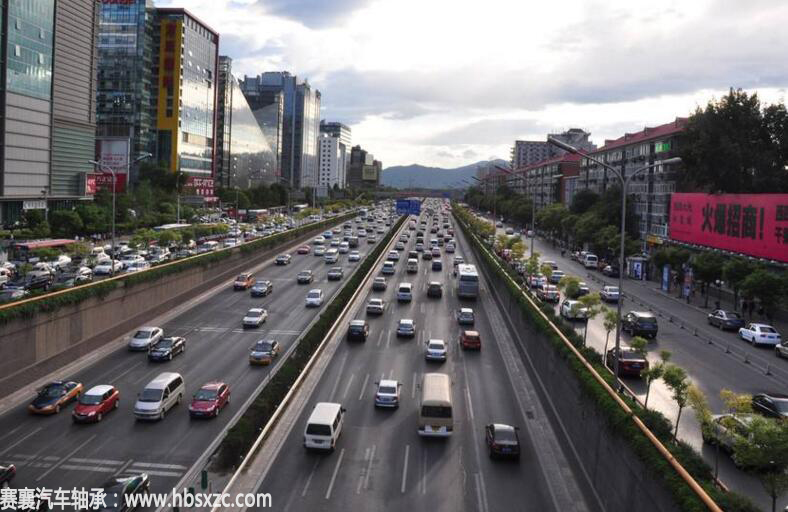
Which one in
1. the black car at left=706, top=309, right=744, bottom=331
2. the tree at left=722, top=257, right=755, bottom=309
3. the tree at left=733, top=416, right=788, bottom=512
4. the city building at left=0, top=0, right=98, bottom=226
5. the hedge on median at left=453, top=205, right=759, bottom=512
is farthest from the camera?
the city building at left=0, top=0, right=98, bottom=226

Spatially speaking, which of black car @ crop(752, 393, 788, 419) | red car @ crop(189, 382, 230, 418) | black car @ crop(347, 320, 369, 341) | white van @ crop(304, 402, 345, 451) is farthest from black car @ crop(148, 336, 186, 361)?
black car @ crop(752, 393, 788, 419)

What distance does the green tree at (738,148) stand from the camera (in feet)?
226

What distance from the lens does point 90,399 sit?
2933 cm

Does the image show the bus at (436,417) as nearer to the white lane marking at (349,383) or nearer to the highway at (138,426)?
the white lane marking at (349,383)

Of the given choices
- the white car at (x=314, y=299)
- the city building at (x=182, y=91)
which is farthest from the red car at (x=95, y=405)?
the city building at (x=182, y=91)

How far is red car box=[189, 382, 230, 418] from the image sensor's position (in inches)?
1162

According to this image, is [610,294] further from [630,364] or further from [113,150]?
[113,150]

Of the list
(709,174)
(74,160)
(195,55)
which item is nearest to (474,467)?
(709,174)

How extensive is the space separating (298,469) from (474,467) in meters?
6.67

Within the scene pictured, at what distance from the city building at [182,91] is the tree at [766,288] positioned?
115878mm

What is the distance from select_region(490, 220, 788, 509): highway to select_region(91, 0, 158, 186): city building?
384ft

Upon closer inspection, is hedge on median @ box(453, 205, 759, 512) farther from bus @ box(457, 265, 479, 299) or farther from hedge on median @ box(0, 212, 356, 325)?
bus @ box(457, 265, 479, 299)

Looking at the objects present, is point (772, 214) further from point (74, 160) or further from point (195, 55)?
point (195, 55)

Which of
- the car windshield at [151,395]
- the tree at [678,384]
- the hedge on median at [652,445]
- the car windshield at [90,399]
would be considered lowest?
the car windshield at [90,399]
